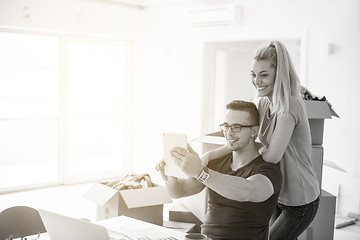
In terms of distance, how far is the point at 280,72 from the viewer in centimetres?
201

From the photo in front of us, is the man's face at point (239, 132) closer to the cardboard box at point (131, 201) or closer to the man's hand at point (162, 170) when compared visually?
the man's hand at point (162, 170)

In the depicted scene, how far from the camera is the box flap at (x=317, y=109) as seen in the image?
8.53 ft

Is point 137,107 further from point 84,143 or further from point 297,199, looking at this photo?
point 297,199

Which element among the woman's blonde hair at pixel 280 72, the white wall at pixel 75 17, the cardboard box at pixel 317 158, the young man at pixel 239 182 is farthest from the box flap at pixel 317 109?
the white wall at pixel 75 17

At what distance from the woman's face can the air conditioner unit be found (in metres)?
3.18

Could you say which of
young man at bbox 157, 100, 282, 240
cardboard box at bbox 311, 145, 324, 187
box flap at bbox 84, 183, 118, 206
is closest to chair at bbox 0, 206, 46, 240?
box flap at bbox 84, 183, 118, 206

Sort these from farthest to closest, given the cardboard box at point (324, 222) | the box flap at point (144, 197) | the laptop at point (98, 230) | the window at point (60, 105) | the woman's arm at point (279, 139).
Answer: the window at point (60, 105) → the cardboard box at point (324, 222) → the box flap at point (144, 197) → the woman's arm at point (279, 139) → the laptop at point (98, 230)

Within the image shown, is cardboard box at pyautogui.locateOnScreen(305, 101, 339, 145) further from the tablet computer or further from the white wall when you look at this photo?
the white wall

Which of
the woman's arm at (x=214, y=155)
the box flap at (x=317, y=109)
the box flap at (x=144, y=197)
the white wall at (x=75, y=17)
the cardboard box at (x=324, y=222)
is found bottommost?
the cardboard box at (x=324, y=222)

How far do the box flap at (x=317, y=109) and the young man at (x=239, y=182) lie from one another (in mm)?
714

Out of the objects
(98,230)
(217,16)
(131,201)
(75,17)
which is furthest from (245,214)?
(75,17)

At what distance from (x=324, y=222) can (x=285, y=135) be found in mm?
1059

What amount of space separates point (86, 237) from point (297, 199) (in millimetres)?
1134

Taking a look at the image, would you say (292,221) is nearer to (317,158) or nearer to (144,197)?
(317,158)
